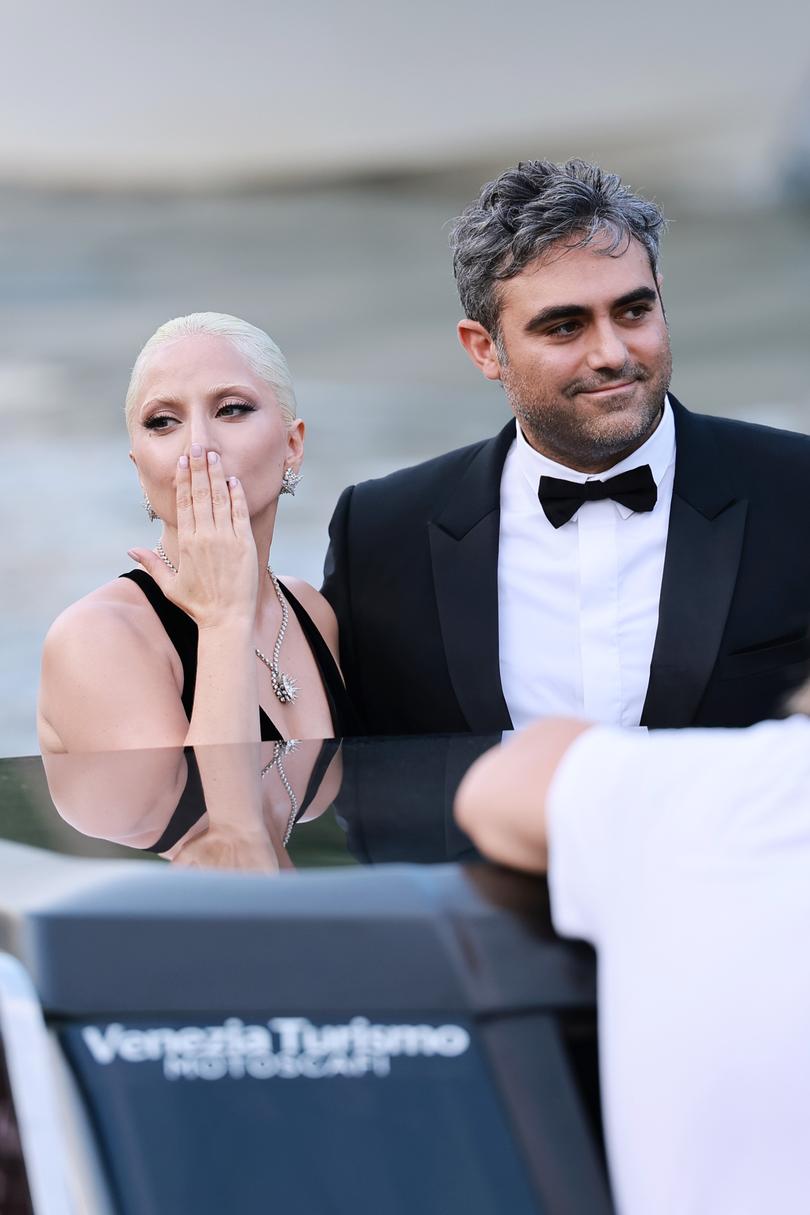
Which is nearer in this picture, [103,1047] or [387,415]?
[103,1047]

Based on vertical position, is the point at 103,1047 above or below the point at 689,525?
below

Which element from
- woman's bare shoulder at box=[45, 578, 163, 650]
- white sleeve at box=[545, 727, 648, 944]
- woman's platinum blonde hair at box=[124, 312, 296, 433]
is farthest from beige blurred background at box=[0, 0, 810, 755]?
white sleeve at box=[545, 727, 648, 944]

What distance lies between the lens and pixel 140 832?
4.25 ft

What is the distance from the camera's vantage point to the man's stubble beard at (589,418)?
7.56 feet

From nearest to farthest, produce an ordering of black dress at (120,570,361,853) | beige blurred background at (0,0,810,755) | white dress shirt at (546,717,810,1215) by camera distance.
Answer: white dress shirt at (546,717,810,1215), black dress at (120,570,361,853), beige blurred background at (0,0,810,755)

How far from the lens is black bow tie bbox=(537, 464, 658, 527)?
2.34 metres

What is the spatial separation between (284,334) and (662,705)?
3.13 meters

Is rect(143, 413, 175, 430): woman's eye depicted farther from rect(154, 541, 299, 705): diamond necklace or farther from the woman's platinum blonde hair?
rect(154, 541, 299, 705): diamond necklace

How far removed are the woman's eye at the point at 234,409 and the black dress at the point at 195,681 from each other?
272 millimetres

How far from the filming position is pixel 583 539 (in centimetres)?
238

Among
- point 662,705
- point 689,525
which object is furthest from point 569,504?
point 662,705

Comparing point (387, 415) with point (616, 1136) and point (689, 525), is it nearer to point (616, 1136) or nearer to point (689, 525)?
point (689, 525)

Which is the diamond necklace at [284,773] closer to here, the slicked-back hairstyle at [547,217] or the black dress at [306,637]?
the black dress at [306,637]

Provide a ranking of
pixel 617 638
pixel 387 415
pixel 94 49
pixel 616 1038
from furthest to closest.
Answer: pixel 387 415 → pixel 94 49 → pixel 617 638 → pixel 616 1038
